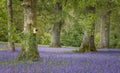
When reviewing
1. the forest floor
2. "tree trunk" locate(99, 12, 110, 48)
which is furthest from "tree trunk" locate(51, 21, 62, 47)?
the forest floor

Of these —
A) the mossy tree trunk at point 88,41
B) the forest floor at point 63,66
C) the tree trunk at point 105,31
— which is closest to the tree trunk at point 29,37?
the forest floor at point 63,66

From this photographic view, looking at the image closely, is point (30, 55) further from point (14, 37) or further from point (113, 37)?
point (113, 37)

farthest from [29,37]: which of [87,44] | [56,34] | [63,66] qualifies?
[56,34]

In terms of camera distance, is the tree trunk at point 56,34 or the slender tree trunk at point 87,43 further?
the tree trunk at point 56,34

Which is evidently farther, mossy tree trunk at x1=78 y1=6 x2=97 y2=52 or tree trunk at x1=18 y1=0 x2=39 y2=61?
mossy tree trunk at x1=78 y1=6 x2=97 y2=52

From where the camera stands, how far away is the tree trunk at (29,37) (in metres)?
15.3

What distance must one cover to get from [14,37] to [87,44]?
14.8 metres

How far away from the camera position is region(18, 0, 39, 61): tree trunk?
1531 cm

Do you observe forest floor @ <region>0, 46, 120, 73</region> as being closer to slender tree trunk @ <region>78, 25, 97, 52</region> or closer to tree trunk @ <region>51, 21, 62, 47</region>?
slender tree trunk @ <region>78, 25, 97, 52</region>

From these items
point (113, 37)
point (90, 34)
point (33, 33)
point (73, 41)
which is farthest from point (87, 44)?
point (73, 41)

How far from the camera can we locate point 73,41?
175ft

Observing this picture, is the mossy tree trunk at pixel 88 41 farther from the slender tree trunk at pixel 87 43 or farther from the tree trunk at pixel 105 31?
the tree trunk at pixel 105 31

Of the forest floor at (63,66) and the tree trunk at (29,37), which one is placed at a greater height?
the tree trunk at (29,37)

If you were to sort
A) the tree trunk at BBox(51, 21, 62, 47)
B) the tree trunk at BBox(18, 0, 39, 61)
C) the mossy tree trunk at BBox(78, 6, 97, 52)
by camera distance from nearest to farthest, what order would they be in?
the tree trunk at BBox(18, 0, 39, 61) → the mossy tree trunk at BBox(78, 6, 97, 52) → the tree trunk at BBox(51, 21, 62, 47)
